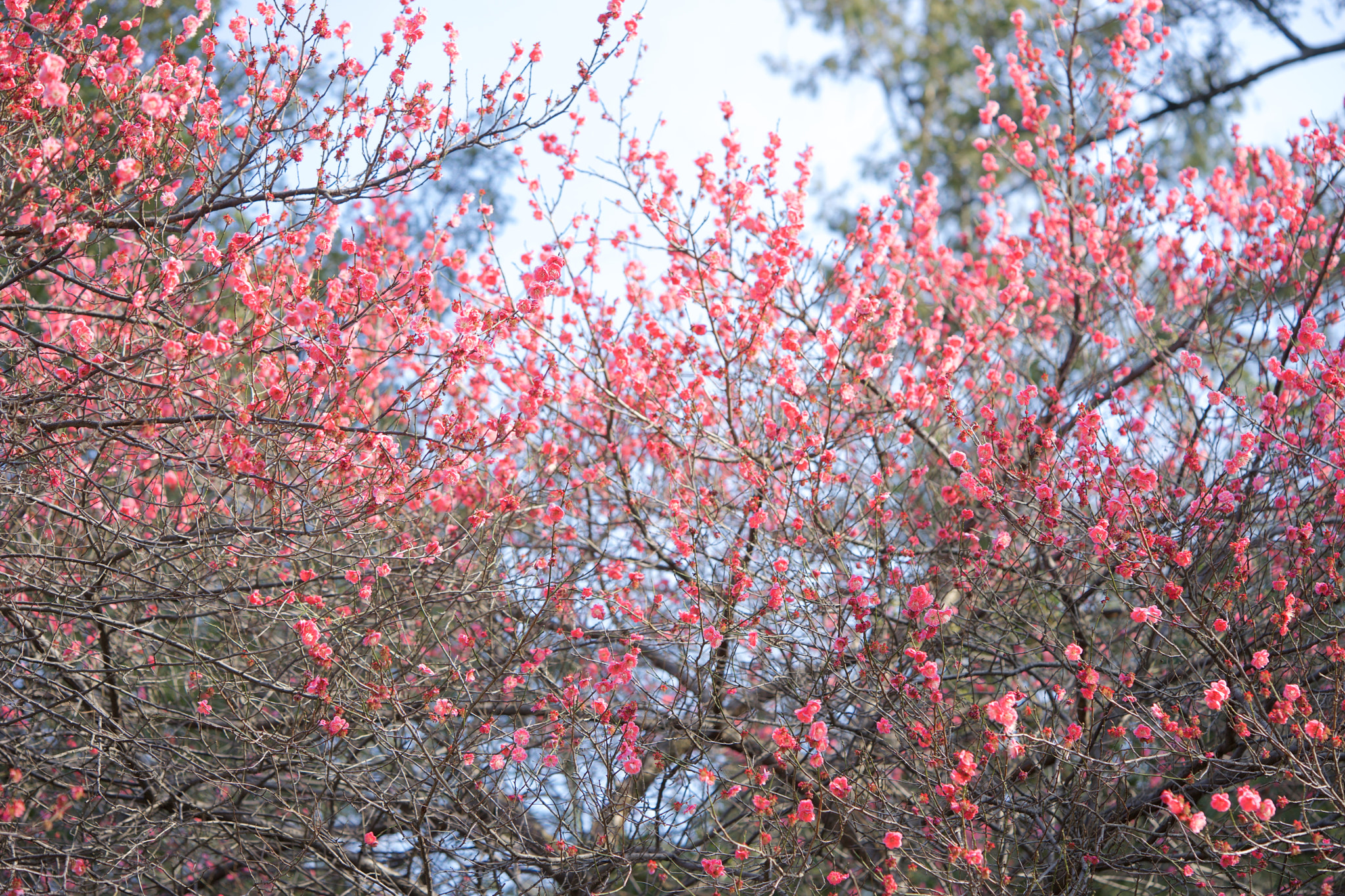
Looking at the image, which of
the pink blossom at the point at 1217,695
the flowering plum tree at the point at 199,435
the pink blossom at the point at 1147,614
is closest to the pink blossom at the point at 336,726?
the flowering plum tree at the point at 199,435

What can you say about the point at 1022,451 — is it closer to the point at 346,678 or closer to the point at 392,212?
the point at 346,678

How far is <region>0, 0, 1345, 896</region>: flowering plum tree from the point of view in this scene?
12.7ft

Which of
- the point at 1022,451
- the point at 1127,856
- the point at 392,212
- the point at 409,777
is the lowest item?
the point at 1127,856

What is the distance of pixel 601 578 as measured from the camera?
5.55 metres

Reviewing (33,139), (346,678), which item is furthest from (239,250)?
(346,678)

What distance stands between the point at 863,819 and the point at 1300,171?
230 inches

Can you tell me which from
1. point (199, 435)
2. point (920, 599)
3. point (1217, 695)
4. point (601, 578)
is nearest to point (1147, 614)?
point (1217, 695)

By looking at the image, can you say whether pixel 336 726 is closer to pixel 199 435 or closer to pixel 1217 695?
pixel 199 435

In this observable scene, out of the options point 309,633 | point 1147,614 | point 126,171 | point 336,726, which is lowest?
point 1147,614

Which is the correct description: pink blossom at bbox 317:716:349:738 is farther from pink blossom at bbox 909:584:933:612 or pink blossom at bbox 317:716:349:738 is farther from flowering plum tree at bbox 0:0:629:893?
pink blossom at bbox 909:584:933:612

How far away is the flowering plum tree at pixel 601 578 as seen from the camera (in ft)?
12.7

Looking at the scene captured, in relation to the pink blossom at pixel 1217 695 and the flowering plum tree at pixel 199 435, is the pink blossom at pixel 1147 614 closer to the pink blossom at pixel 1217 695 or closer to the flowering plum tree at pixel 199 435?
the pink blossom at pixel 1217 695

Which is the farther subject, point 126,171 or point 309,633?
point 309,633

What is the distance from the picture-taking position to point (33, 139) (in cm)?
402
